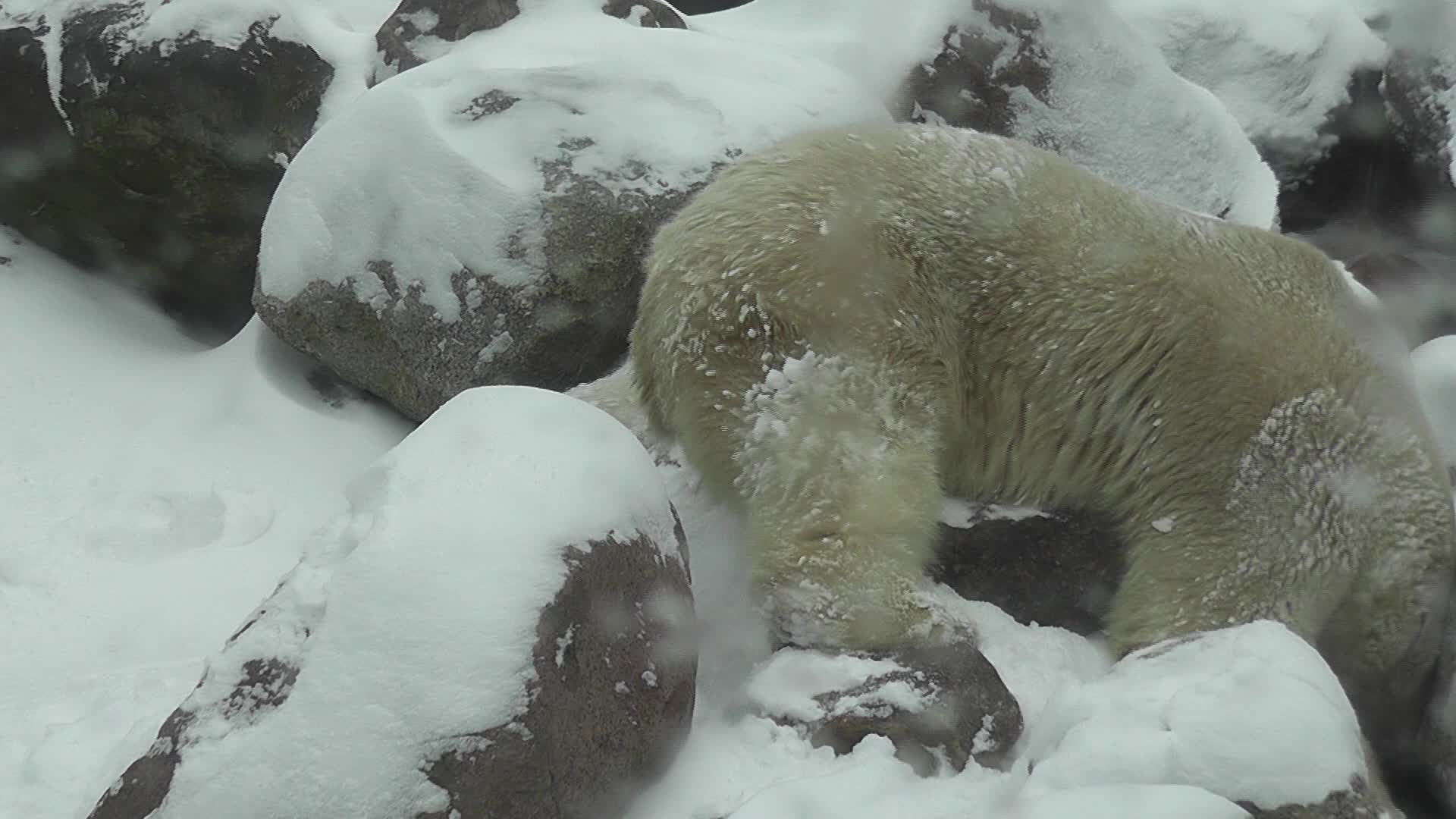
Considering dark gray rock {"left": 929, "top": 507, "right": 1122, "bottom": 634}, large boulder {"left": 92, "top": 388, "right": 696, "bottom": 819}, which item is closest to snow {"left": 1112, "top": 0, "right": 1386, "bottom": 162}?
dark gray rock {"left": 929, "top": 507, "right": 1122, "bottom": 634}

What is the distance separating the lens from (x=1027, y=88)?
5766 mm

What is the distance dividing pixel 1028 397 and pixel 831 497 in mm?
778

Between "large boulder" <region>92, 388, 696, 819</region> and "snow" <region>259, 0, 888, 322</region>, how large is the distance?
5.45 feet

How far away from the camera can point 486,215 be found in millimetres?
4414

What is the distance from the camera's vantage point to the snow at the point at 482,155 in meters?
4.43

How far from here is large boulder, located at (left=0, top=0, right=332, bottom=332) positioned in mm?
5398

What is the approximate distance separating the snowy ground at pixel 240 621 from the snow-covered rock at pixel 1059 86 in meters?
2.75

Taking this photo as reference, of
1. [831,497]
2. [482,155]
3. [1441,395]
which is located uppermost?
[1441,395]

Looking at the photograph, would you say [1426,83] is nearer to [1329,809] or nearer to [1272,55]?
[1272,55]

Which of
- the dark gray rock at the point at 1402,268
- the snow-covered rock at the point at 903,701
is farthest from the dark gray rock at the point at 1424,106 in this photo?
the snow-covered rock at the point at 903,701

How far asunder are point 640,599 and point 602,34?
321 centimetres

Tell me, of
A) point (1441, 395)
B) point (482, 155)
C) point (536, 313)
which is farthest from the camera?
point (482, 155)

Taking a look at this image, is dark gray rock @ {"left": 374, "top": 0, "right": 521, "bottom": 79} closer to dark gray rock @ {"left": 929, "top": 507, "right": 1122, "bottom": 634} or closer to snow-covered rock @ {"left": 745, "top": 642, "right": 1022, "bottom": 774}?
dark gray rock @ {"left": 929, "top": 507, "right": 1122, "bottom": 634}

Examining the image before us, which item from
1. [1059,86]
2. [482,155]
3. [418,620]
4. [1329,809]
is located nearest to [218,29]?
[482,155]
